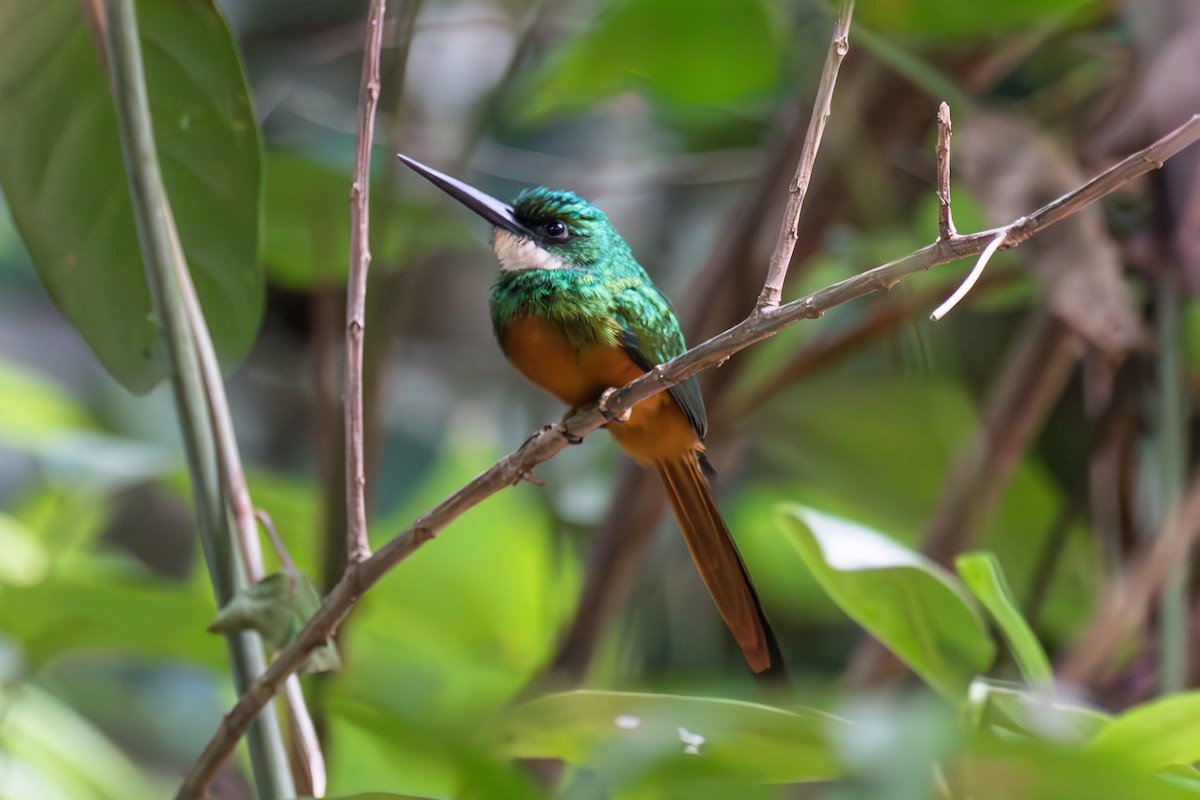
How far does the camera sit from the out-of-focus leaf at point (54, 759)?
5.05ft

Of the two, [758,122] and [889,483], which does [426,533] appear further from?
[758,122]

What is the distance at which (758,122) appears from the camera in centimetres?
237

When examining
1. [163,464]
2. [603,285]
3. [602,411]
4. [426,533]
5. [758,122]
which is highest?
[758,122]

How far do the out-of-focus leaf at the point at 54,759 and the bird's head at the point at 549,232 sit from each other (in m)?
0.79

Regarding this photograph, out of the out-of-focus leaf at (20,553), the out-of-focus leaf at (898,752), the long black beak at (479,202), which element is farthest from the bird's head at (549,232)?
the out-of-focus leaf at (20,553)

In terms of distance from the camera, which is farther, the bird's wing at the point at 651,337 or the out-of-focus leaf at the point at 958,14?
the out-of-focus leaf at the point at 958,14

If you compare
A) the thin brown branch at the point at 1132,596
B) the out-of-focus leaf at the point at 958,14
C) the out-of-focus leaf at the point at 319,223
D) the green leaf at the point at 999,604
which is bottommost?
the green leaf at the point at 999,604

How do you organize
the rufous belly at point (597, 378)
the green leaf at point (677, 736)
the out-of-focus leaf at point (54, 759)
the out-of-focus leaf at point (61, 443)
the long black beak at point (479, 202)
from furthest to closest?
the out-of-focus leaf at point (61, 443)
the out-of-focus leaf at point (54, 759)
the rufous belly at point (597, 378)
the long black beak at point (479, 202)
the green leaf at point (677, 736)

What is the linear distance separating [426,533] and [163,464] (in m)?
1.11

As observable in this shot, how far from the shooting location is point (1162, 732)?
0.85m

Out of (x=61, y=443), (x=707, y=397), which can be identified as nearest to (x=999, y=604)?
(x=707, y=397)

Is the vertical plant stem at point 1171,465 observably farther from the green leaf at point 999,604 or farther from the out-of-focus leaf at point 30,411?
the out-of-focus leaf at point 30,411

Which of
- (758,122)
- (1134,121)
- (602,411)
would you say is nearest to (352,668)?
(602,411)

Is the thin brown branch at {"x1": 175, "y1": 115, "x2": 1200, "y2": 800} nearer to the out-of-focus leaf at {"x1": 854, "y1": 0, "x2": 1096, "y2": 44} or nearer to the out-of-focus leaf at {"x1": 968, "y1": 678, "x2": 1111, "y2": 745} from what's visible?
the out-of-focus leaf at {"x1": 968, "y1": 678, "x2": 1111, "y2": 745}
